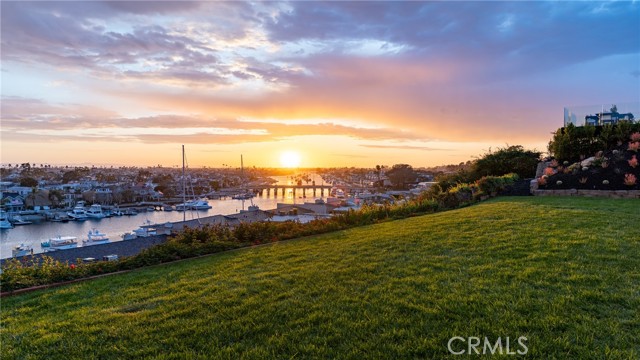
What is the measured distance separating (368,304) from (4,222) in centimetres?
4324

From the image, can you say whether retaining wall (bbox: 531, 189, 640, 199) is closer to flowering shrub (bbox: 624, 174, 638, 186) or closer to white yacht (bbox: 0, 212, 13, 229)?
flowering shrub (bbox: 624, 174, 638, 186)

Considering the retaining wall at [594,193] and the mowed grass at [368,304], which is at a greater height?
the retaining wall at [594,193]

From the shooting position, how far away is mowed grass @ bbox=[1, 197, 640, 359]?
2553mm

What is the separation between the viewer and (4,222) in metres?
32.2

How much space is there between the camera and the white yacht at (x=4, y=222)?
104 feet

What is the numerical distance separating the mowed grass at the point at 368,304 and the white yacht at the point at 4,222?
123 ft

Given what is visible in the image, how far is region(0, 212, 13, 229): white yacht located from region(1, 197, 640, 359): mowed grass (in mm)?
37440

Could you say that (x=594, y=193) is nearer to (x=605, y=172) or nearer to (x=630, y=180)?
(x=630, y=180)

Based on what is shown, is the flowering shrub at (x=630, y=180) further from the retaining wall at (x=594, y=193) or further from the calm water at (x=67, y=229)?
the calm water at (x=67, y=229)

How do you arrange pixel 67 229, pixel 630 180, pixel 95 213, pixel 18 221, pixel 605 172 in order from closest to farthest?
pixel 630 180, pixel 605 172, pixel 67 229, pixel 18 221, pixel 95 213

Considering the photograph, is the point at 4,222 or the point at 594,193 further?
the point at 4,222

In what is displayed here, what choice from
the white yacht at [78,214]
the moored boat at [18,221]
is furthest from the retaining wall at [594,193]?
the moored boat at [18,221]

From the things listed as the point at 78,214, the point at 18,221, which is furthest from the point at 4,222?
the point at 78,214

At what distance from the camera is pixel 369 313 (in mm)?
3041
